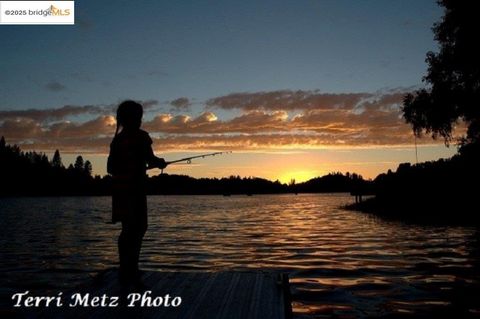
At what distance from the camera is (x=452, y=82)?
3139 centimetres

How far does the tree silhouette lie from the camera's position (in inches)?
1154

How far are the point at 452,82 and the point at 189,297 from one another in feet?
99.3

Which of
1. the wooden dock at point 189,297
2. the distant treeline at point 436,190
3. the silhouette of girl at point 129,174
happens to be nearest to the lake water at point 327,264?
the wooden dock at point 189,297

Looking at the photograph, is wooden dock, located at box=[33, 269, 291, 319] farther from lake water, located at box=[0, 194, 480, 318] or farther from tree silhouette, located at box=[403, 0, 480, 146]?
tree silhouette, located at box=[403, 0, 480, 146]

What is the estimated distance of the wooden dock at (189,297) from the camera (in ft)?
18.0

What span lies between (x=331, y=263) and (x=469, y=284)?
440cm

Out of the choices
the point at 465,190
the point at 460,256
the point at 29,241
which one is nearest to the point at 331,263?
the point at 460,256

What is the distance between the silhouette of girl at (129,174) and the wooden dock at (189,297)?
1.94ft

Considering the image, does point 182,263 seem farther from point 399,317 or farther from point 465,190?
point 465,190

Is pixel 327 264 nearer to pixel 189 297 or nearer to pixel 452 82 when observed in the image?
pixel 189 297

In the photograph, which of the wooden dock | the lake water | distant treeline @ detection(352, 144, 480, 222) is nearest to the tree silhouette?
distant treeline @ detection(352, 144, 480, 222)

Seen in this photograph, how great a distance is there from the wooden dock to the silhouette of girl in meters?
0.59

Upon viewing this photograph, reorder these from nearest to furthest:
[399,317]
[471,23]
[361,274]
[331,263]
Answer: [399,317] → [361,274] → [331,263] → [471,23]

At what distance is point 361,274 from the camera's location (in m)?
11.5
